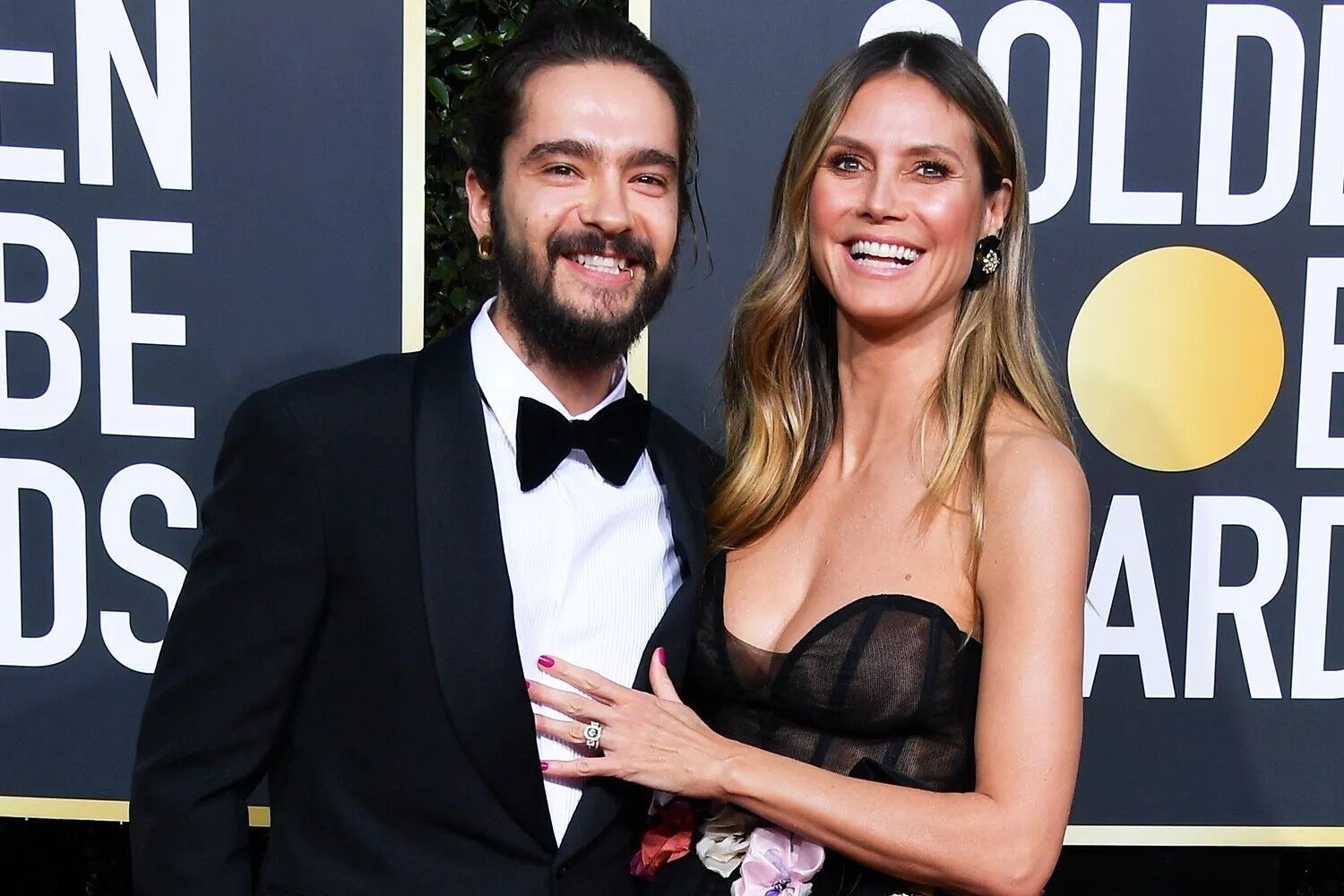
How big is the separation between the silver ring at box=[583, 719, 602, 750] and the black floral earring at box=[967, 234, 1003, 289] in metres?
1.01

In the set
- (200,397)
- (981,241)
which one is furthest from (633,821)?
(200,397)

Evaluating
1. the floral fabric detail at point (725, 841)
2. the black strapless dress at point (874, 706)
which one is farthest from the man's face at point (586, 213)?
the floral fabric detail at point (725, 841)

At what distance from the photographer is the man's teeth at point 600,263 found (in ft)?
6.15

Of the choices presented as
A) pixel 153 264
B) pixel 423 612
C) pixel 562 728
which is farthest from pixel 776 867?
pixel 153 264

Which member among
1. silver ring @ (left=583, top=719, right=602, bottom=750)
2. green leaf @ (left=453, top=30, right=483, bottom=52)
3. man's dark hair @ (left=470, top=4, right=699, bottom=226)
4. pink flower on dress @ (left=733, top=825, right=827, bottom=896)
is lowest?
pink flower on dress @ (left=733, top=825, right=827, bottom=896)

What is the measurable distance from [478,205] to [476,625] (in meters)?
0.77

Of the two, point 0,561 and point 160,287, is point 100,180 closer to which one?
point 160,287

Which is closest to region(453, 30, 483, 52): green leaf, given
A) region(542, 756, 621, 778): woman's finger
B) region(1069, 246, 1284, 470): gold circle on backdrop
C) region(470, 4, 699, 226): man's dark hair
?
region(470, 4, 699, 226): man's dark hair

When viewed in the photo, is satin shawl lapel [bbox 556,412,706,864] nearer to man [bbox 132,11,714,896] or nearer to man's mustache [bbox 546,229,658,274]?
man [bbox 132,11,714,896]

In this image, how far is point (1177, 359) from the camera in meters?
2.75

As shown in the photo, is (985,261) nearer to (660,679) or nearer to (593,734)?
(660,679)

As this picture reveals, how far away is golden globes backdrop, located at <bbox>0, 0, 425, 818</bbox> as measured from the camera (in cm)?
262

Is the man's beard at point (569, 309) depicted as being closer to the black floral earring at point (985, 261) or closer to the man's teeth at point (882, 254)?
the man's teeth at point (882, 254)

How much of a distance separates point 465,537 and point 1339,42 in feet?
7.55
